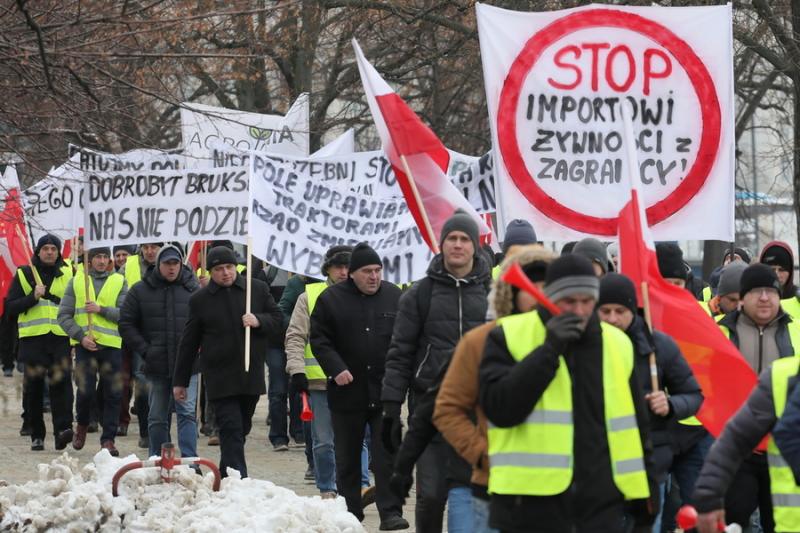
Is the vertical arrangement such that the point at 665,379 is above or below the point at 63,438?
above

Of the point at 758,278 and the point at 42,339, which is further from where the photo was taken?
the point at 42,339

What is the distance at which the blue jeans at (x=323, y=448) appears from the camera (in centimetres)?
1091

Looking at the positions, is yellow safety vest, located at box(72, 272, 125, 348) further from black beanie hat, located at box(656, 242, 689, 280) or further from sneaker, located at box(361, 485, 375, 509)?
black beanie hat, located at box(656, 242, 689, 280)

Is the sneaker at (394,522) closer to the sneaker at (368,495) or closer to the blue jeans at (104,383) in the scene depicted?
the sneaker at (368,495)

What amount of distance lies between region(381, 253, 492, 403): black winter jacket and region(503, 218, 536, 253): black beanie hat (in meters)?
0.15

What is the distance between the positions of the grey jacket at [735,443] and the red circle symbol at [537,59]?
3181mm

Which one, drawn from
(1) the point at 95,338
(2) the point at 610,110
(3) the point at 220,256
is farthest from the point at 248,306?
(1) the point at 95,338

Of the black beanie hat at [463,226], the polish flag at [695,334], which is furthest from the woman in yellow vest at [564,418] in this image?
the black beanie hat at [463,226]

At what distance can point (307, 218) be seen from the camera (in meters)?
12.0

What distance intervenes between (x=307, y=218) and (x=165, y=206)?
1826mm

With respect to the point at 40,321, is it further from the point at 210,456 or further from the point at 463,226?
the point at 463,226

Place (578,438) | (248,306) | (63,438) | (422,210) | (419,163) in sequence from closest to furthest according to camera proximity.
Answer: (578,438) → (422,210) → (419,163) → (248,306) → (63,438)

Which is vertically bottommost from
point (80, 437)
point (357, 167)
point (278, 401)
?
point (80, 437)

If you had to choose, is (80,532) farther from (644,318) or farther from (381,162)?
(381,162)
